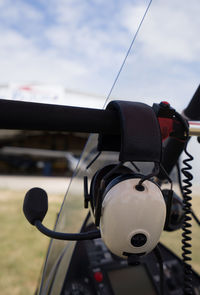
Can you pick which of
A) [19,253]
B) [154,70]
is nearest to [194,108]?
[154,70]

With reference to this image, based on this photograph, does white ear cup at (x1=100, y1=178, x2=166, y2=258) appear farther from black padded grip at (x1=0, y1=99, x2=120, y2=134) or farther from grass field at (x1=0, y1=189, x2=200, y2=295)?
grass field at (x1=0, y1=189, x2=200, y2=295)

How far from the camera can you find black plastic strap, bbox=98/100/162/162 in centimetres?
33

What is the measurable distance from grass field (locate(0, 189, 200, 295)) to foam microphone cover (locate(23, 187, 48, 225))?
681 mm

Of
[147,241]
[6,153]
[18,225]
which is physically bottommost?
[6,153]

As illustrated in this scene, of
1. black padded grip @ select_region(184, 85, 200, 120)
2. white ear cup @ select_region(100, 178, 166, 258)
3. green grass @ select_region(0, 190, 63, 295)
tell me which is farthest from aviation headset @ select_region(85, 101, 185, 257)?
green grass @ select_region(0, 190, 63, 295)

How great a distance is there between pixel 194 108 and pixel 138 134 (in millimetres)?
388

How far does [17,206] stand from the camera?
412 cm

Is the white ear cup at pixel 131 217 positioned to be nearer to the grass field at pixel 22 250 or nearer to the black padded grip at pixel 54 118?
the black padded grip at pixel 54 118

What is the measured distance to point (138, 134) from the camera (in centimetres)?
33

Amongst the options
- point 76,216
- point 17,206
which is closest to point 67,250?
point 76,216

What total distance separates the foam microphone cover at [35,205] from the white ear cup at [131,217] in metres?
0.11

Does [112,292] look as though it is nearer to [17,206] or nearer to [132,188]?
[132,188]

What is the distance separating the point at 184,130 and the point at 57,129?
8.4 inches

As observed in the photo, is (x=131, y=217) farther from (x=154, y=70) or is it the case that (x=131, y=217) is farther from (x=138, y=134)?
(x=154, y=70)
